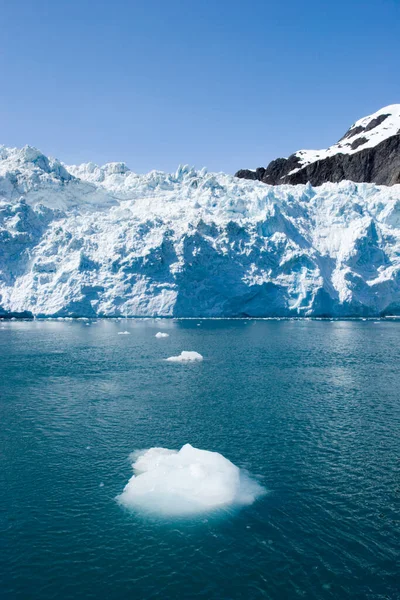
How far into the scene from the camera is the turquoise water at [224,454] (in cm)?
823

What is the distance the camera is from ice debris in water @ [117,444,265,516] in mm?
10484

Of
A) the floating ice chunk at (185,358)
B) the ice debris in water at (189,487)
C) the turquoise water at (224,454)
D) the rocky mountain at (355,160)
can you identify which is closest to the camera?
the turquoise water at (224,454)

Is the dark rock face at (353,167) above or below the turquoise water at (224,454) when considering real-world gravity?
above

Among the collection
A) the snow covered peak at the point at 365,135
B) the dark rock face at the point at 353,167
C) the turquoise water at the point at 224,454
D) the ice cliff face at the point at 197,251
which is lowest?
the turquoise water at the point at 224,454

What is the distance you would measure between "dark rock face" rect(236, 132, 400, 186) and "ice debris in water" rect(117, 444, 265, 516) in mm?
84071

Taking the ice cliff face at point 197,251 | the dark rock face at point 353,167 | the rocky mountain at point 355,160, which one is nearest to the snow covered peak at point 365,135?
the rocky mountain at point 355,160

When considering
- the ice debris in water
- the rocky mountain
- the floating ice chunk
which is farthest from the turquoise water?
the rocky mountain

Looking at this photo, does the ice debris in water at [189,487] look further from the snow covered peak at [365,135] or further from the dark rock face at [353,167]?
the snow covered peak at [365,135]

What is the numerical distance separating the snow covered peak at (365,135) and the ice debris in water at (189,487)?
97876mm

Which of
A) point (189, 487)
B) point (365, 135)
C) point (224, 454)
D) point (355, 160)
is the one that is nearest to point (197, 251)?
A: point (224, 454)

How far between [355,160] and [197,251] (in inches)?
2132

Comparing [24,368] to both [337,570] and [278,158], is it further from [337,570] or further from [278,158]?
[278,158]

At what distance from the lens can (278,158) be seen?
111562 millimetres

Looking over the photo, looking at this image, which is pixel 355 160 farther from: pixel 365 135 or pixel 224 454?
pixel 224 454
